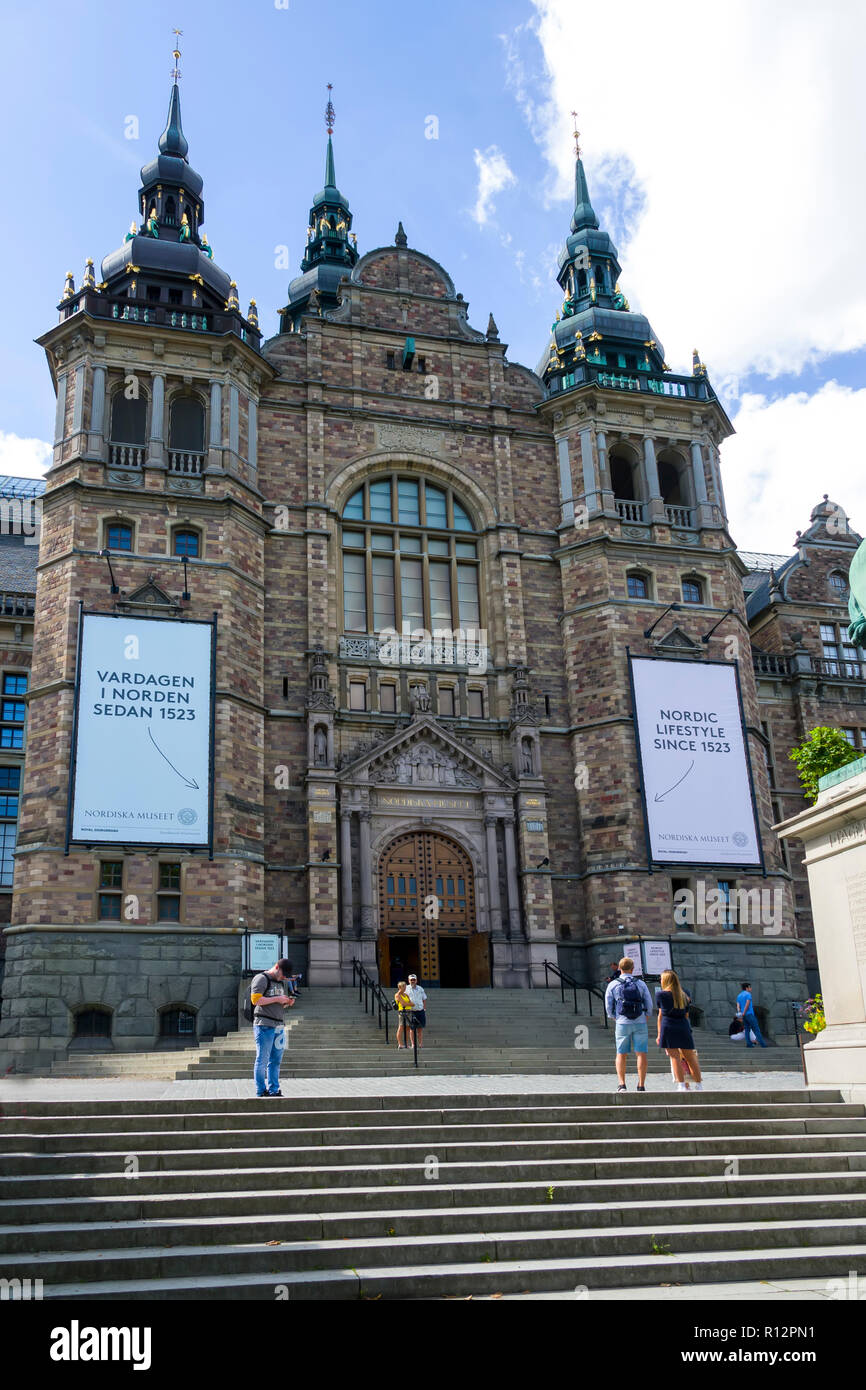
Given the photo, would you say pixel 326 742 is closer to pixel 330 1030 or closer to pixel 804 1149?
pixel 330 1030

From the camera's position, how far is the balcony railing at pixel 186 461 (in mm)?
29766

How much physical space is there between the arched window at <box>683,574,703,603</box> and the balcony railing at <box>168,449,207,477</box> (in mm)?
13733

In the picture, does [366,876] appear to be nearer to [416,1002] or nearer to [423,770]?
[423,770]

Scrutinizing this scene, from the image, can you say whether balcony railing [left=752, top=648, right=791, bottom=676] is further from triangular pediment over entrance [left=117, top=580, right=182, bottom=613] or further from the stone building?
triangular pediment over entrance [left=117, top=580, right=182, bottom=613]

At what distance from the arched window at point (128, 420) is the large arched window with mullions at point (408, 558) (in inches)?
233

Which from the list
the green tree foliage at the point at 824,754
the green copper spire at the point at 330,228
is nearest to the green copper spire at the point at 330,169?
the green copper spire at the point at 330,228

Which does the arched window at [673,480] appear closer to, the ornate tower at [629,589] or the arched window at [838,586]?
the ornate tower at [629,589]

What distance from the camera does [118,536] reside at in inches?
1129

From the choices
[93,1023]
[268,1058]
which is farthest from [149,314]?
[268,1058]

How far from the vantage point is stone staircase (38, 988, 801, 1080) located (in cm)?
1975

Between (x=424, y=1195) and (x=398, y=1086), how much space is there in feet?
20.5
